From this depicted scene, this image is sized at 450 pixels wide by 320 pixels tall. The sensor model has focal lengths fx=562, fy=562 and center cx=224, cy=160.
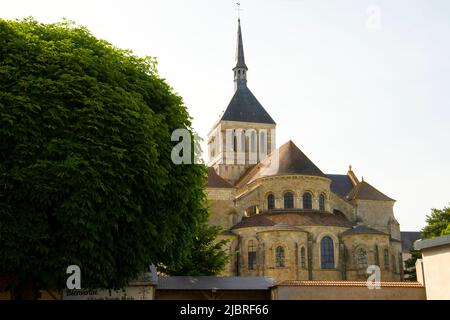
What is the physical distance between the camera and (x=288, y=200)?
4428cm

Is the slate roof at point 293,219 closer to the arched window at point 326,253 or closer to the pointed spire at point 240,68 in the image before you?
the arched window at point 326,253

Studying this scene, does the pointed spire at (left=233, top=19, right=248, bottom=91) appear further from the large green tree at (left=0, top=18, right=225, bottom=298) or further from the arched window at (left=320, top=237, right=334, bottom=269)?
the large green tree at (left=0, top=18, right=225, bottom=298)

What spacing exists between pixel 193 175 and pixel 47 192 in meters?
5.79

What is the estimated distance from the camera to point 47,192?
15125 millimetres

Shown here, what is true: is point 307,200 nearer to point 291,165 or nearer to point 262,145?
point 291,165

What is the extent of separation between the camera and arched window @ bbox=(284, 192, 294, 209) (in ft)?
145

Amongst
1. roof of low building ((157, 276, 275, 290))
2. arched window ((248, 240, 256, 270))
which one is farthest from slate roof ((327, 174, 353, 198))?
roof of low building ((157, 276, 275, 290))

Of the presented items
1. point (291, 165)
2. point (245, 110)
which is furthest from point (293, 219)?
point (245, 110)

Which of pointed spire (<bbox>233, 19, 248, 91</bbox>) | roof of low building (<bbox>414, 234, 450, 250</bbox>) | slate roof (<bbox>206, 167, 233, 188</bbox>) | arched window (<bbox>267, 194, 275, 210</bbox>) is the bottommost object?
roof of low building (<bbox>414, 234, 450, 250</bbox>)

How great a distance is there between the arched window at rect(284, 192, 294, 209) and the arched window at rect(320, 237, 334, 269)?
4.27 m

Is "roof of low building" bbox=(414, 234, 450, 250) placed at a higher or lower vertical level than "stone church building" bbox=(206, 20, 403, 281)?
lower

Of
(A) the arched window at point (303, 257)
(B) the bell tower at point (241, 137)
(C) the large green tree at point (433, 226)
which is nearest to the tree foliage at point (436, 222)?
(C) the large green tree at point (433, 226)

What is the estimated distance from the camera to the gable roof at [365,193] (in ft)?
165

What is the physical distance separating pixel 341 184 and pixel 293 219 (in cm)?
1679
